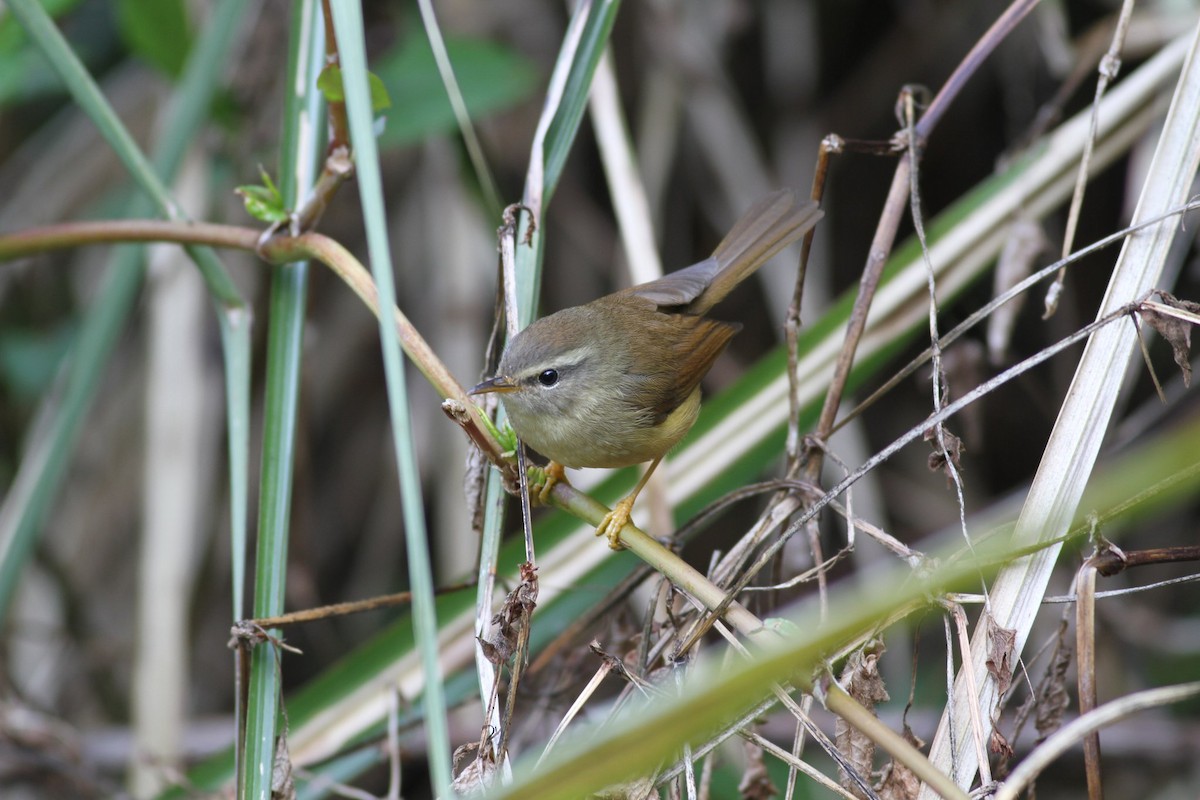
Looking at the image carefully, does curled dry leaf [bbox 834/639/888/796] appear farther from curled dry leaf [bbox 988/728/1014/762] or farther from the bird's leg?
the bird's leg

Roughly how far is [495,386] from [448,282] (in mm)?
1623

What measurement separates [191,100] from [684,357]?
53.9 inches

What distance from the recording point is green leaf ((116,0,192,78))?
10.2 ft

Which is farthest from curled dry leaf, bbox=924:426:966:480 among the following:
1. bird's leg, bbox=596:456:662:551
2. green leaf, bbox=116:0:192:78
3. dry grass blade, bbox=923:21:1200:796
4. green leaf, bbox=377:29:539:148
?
green leaf, bbox=116:0:192:78

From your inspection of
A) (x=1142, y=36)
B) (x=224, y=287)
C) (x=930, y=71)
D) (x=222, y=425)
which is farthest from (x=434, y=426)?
(x=1142, y=36)

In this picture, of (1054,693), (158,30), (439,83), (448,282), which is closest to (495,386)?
(1054,693)

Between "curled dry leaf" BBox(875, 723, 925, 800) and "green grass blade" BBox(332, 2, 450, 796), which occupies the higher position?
"green grass blade" BBox(332, 2, 450, 796)

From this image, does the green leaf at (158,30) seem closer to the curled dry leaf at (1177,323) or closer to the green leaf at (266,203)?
the green leaf at (266,203)

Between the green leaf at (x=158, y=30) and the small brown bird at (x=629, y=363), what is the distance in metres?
1.67

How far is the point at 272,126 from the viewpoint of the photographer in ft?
11.6

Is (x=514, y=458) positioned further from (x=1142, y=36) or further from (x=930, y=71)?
(x=930, y=71)

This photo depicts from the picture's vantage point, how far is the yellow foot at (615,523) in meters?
1.89

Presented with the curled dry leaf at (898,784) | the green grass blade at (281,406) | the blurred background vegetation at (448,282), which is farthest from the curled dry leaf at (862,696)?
the blurred background vegetation at (448,282)

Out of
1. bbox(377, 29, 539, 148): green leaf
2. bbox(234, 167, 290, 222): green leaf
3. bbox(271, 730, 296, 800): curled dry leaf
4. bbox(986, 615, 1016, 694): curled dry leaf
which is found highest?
bbox(377, 29, 539, 148): green leaf
